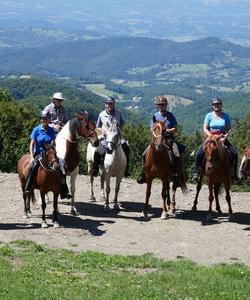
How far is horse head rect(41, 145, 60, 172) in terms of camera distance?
47.7 ft

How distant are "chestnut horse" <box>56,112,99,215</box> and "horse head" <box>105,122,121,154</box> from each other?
1.08 meters

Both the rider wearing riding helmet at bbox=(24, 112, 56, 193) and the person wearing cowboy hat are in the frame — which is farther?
the person wearing cowboy hat

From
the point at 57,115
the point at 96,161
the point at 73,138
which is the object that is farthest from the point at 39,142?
the point at 96,161

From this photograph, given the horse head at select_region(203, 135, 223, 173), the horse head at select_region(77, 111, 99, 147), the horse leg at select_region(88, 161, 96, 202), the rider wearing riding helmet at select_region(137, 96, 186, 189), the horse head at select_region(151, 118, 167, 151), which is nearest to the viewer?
the horse head at select_region(203, 135, 223, 173)

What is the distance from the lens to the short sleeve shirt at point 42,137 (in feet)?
48.8

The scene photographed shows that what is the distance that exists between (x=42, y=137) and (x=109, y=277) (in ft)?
18.6

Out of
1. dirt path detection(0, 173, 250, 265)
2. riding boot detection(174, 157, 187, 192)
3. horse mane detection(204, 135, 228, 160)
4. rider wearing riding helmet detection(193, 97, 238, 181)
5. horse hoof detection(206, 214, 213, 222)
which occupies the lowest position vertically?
dirt path detection(0, 173, 250, 265)

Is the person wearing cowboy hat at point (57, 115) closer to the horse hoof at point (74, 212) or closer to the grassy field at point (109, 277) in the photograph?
the horse hoof at point (74, 212)

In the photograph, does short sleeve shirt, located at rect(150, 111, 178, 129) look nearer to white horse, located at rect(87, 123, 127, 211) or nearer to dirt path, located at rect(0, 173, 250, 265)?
white horse, located at rect(87, 123, 127, 211)

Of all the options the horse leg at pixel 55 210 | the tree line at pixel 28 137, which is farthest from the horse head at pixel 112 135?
the tree line at pixel 28 137

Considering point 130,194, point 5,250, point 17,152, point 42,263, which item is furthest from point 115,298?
point 17,152

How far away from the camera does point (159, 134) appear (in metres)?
15.2

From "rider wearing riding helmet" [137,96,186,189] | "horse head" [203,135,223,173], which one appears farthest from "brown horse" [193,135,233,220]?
"rider wearing riding helmet" [137,96,186,189]

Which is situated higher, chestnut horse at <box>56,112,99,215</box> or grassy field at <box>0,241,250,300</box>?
chestnut horse at <box>56,112,99,215</box>
